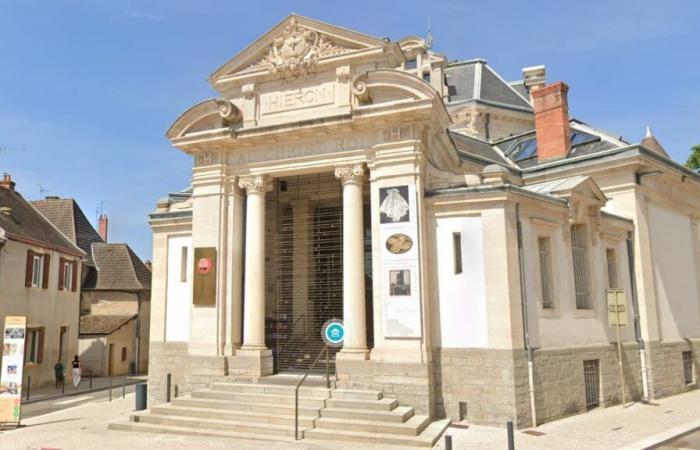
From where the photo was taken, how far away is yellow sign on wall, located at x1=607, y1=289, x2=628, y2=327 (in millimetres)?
16078

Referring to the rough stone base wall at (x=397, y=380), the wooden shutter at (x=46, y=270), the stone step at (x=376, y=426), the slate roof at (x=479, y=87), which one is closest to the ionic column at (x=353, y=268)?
the rough stone base wall at (x=397, y=380)

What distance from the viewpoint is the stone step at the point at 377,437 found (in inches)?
471

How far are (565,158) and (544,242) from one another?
273 inches

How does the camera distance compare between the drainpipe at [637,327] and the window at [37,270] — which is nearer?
the drainpipe at [637,327]

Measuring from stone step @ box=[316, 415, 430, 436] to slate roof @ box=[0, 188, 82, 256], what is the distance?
18018 mm

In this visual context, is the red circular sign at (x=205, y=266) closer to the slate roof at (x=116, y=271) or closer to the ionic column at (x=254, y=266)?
the ionic column at (x=254, y=266)

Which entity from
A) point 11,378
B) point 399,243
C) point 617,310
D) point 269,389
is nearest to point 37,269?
point 11,378

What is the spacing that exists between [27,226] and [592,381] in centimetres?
2506

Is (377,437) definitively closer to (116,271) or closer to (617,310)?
(617,310)

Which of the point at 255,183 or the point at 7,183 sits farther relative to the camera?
the point at 7,183

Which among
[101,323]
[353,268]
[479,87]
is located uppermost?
[479,87]

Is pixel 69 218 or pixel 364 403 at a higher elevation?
pixel 69 218

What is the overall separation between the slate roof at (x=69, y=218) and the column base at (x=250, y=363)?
19021 mm

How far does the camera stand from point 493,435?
503 inches
